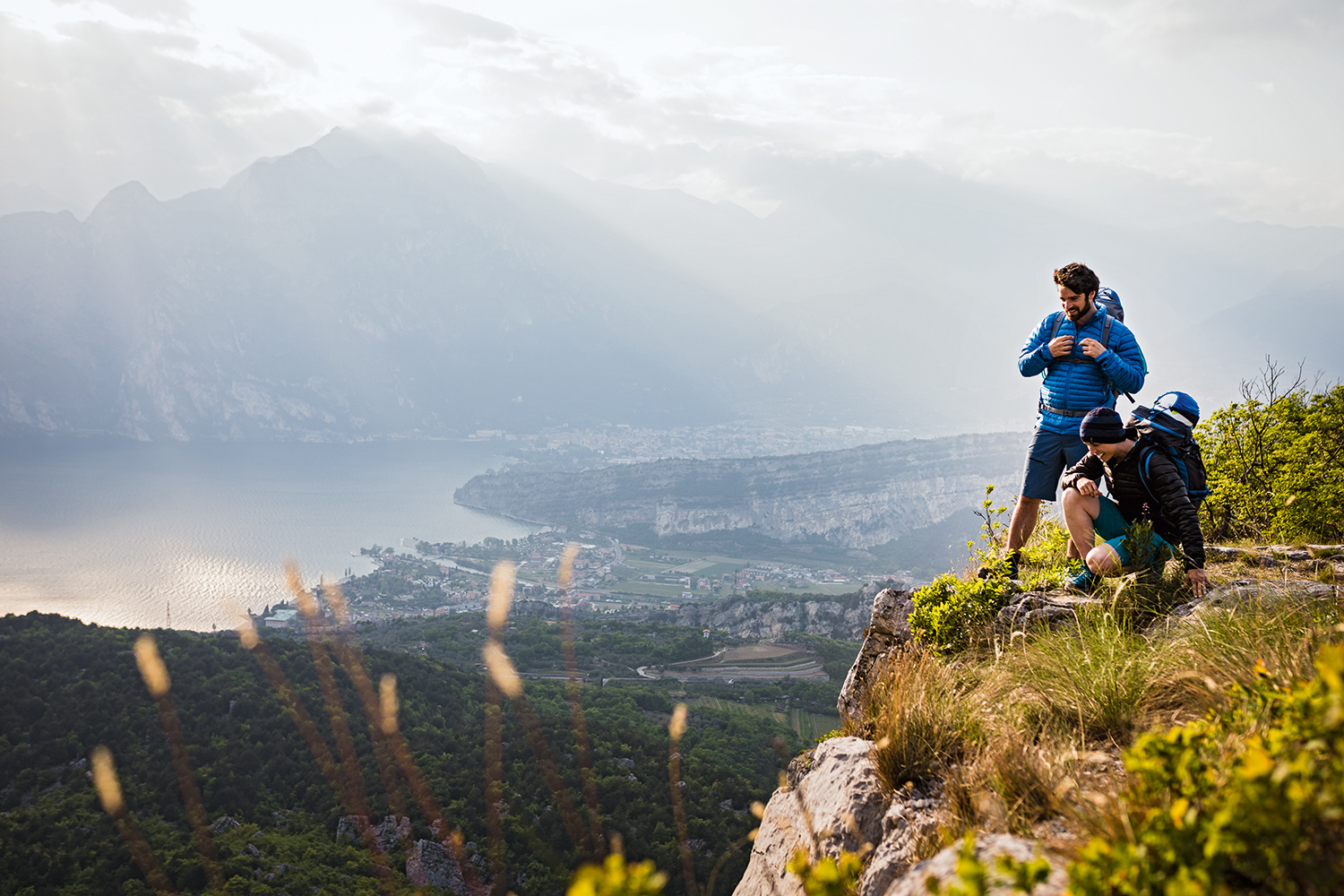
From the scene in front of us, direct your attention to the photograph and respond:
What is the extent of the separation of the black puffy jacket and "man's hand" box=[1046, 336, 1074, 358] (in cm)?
81

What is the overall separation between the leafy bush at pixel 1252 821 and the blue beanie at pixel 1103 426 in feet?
9.56

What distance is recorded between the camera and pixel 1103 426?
4305 mm

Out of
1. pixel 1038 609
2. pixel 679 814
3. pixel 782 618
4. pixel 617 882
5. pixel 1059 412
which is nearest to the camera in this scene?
pixel 617 882

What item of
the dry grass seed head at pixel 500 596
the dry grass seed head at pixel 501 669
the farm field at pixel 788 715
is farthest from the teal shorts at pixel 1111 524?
the dry grass seed head at pixel 500 596

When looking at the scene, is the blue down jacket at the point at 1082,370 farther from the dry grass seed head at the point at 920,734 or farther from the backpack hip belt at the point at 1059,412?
the dry grass seed head at the point at 920,734

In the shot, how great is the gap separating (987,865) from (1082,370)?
4.12m

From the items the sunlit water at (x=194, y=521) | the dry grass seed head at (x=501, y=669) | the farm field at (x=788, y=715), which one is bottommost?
the farm field at (x=788, y=715)

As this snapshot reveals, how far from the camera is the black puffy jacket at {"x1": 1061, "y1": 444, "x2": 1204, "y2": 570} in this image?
13.2 ft

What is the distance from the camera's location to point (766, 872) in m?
3.68

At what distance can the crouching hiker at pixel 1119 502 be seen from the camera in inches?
161

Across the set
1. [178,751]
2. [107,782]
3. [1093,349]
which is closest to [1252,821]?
[1093,349]

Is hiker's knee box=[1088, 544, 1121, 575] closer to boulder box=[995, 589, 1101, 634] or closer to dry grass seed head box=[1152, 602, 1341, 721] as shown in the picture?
boulder box=[995, 589, 1101, 634]

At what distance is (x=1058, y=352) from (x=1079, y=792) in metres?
3.70

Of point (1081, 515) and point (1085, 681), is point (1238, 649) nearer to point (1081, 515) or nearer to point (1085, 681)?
point (1085, 681)
